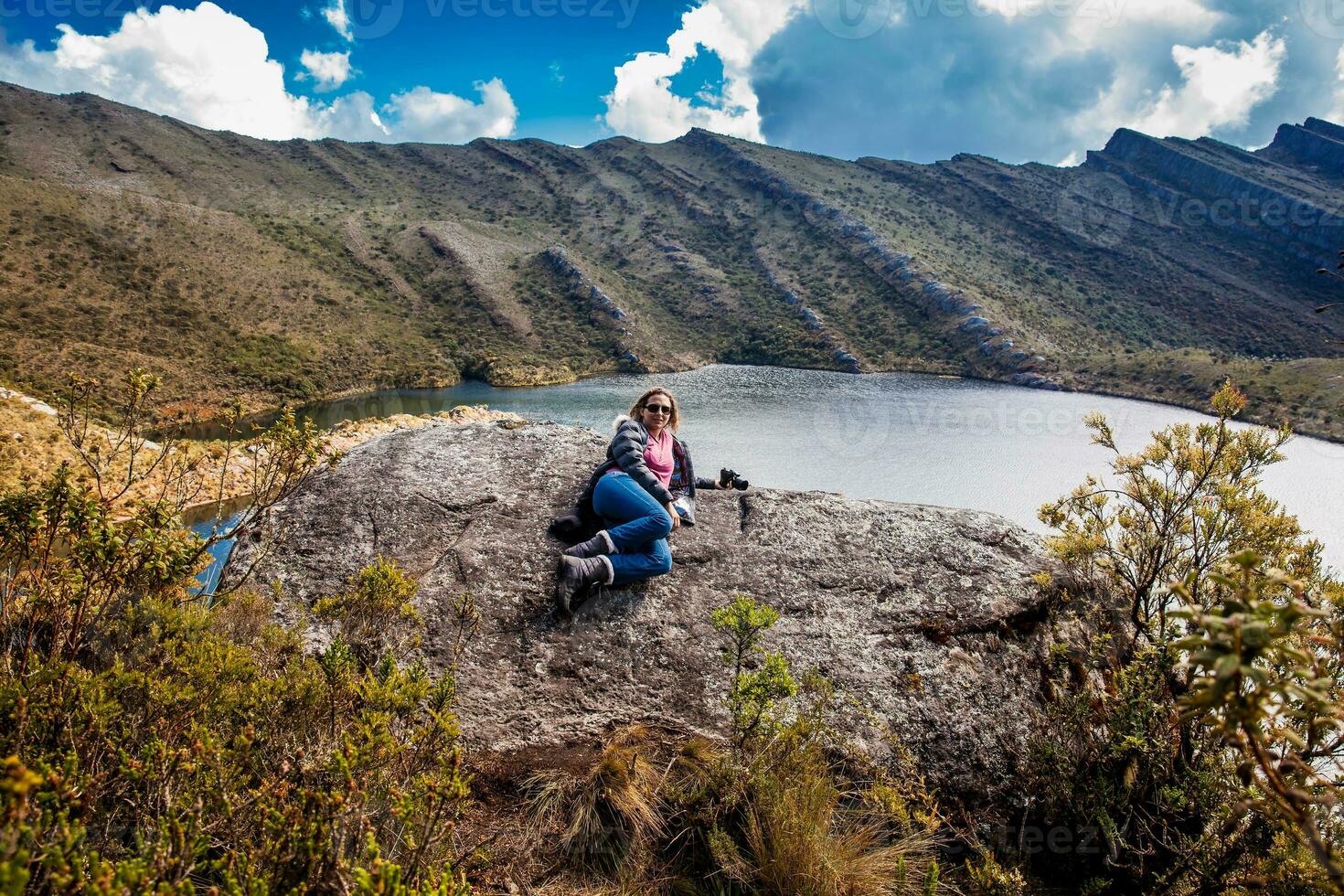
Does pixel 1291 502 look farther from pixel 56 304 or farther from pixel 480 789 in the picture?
pixel 56 304

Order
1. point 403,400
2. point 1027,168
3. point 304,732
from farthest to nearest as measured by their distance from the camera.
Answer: point 1027,168
point 403,400
point 304,732

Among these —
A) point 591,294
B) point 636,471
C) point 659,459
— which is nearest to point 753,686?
point 636,471

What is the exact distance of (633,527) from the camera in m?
4.76

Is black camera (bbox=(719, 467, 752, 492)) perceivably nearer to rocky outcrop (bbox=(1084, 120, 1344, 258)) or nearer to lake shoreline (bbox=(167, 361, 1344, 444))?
lake shoreline (bbox=(167, 361, 1344, 444))

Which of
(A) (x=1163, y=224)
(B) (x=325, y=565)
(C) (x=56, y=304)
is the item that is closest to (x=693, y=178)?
(A) (x=1163, y=224)

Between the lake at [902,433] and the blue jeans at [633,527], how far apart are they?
8702mm

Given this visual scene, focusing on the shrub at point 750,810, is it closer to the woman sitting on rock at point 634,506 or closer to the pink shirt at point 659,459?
the woman sitting on rock at point 634,506

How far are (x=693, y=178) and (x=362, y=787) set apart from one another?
107 meters

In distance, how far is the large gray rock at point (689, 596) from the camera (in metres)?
3.91

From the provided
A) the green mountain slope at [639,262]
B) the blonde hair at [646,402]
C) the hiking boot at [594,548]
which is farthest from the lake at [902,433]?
the hiking boot at [594,548]

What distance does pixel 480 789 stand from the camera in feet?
10.9

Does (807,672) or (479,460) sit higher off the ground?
(479,460)

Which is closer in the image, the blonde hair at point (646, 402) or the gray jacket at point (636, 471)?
the gray jacket at point (636, 471)

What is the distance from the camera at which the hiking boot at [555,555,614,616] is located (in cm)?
433
